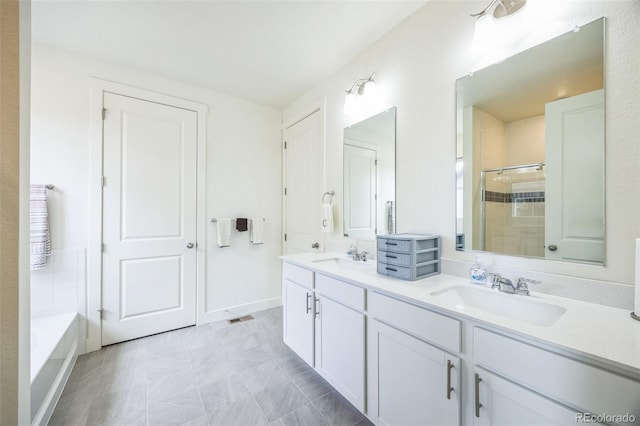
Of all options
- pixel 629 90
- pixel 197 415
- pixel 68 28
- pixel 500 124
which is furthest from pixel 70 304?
pixel 629 90

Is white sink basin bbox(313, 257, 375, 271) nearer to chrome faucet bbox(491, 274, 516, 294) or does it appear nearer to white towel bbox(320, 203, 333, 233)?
white towel bbox(320, 203, 333, 233)

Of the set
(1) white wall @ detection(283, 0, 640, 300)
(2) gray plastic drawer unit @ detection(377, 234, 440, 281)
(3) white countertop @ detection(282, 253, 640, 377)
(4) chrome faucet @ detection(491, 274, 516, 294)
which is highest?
(1) white wall @ detection(283, 0, 640, 300)

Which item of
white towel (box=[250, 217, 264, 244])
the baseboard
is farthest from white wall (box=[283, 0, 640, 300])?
the baseboard

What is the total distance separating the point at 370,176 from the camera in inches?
84.8

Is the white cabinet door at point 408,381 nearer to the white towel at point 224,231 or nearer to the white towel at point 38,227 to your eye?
the white towel at point 224,231

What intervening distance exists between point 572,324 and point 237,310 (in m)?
2.94

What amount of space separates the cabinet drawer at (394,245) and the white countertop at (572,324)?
18 cm

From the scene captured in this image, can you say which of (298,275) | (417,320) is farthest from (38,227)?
(417,320)

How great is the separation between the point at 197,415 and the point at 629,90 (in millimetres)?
2660

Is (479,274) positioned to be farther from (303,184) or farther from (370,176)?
(303,184)

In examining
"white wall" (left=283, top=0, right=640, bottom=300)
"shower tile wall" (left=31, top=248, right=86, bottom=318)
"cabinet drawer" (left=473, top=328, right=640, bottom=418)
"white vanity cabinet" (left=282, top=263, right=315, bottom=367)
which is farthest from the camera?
"shower tile wall" (left=31, top=248, right=86, bottom=318)

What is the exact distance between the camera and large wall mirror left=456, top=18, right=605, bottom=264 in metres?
1.10

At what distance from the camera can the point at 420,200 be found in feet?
5.73

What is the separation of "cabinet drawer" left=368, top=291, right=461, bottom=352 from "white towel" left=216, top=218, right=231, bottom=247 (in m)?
2.00
